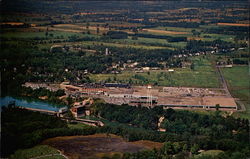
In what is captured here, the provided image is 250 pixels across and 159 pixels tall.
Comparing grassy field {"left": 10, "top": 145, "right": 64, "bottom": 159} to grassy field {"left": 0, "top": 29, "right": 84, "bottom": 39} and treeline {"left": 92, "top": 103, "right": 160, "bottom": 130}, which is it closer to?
treeline {"left": 92, "top": 103, "right": 160, "bottom": 130}

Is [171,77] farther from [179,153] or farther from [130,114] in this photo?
[179,153]

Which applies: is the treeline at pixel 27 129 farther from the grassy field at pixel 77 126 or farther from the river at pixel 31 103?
the river at pixel 31 103

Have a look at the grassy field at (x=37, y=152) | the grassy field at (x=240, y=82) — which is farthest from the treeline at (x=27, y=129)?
the grassy field at (x=240, y=82)

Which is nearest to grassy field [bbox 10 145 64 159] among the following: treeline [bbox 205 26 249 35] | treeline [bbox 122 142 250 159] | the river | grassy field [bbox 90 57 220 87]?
treeline [bbox 122 142 250 159]

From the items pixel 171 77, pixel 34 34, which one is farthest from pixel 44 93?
pixel 34 34

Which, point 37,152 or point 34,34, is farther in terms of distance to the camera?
point 34,34

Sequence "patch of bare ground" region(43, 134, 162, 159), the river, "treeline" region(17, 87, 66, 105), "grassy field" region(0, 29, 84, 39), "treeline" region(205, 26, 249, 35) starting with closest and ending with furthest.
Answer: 1. "patch of bare ground" region(43, 134, 162, 159)
2. the river
3. "treeline" region(17, 87, 66, 105)
4. "grassy field" region(0, 29, 84, 39)
5. "treeline" region(205, 26, 249, 35)
